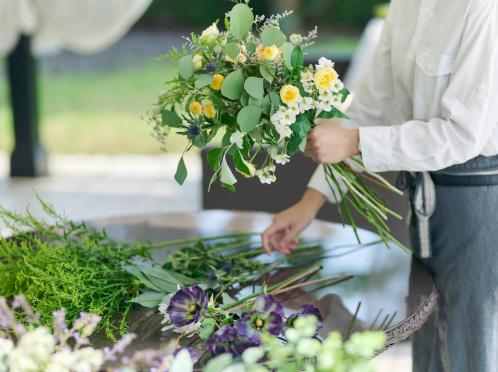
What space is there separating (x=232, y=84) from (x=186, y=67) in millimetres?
103

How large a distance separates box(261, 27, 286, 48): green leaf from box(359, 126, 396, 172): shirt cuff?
29 cm

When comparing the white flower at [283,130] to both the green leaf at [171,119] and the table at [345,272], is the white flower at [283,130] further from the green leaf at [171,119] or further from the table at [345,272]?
the table at [345,272]

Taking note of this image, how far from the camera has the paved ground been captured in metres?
5.39

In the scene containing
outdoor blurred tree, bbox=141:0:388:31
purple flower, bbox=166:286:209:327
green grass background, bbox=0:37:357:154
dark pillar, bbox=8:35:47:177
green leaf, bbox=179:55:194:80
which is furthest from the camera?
outdoor blurred tree, bbox=141:0:388:31

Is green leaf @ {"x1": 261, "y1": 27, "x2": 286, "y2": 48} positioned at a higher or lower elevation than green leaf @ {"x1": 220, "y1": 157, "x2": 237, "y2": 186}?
higher

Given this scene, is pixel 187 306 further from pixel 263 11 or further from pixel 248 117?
pixel 263 11

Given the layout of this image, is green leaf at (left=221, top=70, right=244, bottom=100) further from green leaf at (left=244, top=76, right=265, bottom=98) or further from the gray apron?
the gray apron

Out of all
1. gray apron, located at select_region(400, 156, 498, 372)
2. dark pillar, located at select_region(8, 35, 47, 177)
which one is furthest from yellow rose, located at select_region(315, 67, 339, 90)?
dark pillar, located at select_region(8, 35, 47, 177)

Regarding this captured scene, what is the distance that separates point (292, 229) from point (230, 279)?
0.30m

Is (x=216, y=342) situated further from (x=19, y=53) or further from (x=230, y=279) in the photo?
(x=19, y=53)

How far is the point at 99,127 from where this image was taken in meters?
7.98


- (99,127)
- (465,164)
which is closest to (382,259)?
(465,164)

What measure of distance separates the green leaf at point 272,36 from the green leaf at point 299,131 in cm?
15

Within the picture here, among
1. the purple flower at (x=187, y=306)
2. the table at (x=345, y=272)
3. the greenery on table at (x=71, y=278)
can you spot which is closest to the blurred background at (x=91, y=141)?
the table at (x=345, y=272)
